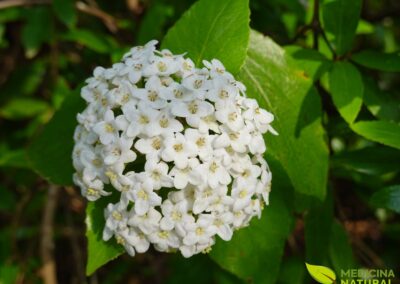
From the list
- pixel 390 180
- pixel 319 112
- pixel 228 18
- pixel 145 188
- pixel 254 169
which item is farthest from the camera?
pixel 390 180

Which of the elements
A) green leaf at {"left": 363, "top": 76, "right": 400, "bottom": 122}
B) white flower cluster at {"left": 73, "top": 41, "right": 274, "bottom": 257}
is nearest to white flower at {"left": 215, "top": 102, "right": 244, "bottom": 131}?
white flower cluster at {"left": 73, "top": 41, "right": 274, "bottom": 257}

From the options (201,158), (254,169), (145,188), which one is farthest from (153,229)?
(254,169)

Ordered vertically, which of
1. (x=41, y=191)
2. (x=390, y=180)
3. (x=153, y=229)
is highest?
(x=153, y=229)

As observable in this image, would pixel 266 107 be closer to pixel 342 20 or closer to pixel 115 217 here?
pixel 342 20

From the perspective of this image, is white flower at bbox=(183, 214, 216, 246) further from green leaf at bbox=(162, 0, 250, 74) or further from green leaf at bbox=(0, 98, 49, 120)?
green leaf at bbox=(0, 98, 49, 120)

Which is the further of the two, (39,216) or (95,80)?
(39,216)

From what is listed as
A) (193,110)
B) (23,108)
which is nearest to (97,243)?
(193,110)

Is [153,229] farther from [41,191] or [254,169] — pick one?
[41,191]

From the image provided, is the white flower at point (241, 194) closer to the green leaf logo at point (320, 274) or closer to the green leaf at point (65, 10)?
the green leaf logo at point (320, 274)
